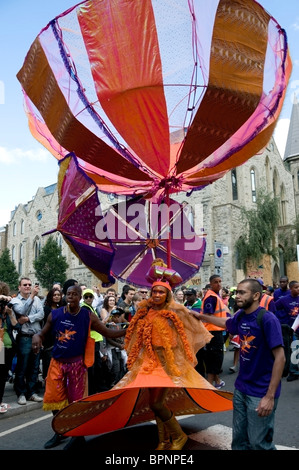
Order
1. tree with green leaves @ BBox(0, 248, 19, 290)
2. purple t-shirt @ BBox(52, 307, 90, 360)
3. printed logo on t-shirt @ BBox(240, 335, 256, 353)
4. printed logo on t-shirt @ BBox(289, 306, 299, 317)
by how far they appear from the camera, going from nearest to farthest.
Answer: printed logo on t-shirt @ BBox(240, 335, 256, 353)
purple t-shirt @ BBox(52, 307, 90, 360)
printed logo on t-shirt @ BBox(289, 306, 299, 317)
tree with green leaves @ BBox(0, 248, 19, 290)

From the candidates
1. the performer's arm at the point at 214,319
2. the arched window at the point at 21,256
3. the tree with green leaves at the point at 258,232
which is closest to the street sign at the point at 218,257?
the performer's arm at the point at 214,319

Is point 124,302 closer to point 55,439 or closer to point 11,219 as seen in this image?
point 55,439

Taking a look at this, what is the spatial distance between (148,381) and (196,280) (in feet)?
75.0

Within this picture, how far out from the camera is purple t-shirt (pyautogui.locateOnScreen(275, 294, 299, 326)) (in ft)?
25.9

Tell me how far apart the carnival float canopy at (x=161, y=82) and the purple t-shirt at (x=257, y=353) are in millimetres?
1926

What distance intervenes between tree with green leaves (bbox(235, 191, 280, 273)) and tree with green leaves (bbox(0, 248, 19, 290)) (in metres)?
25.0

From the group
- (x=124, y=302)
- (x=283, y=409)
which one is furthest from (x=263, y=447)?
(x=124, y=302)

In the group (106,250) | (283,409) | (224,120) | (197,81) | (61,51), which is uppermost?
(61,51)

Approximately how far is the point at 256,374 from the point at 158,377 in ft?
3.29

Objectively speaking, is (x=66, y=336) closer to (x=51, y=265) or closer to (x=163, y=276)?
(x=163, y=276)

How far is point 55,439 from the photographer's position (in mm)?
4320

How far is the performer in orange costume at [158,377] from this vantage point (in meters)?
3.75

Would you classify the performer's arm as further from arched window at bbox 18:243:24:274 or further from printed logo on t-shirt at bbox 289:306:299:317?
arched window at bbox 18:243:24:274

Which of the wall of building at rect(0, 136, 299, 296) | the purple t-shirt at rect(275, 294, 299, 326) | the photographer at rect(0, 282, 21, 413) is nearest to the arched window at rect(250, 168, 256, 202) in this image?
the wall of building at rect(0, 136, 299, 296)
